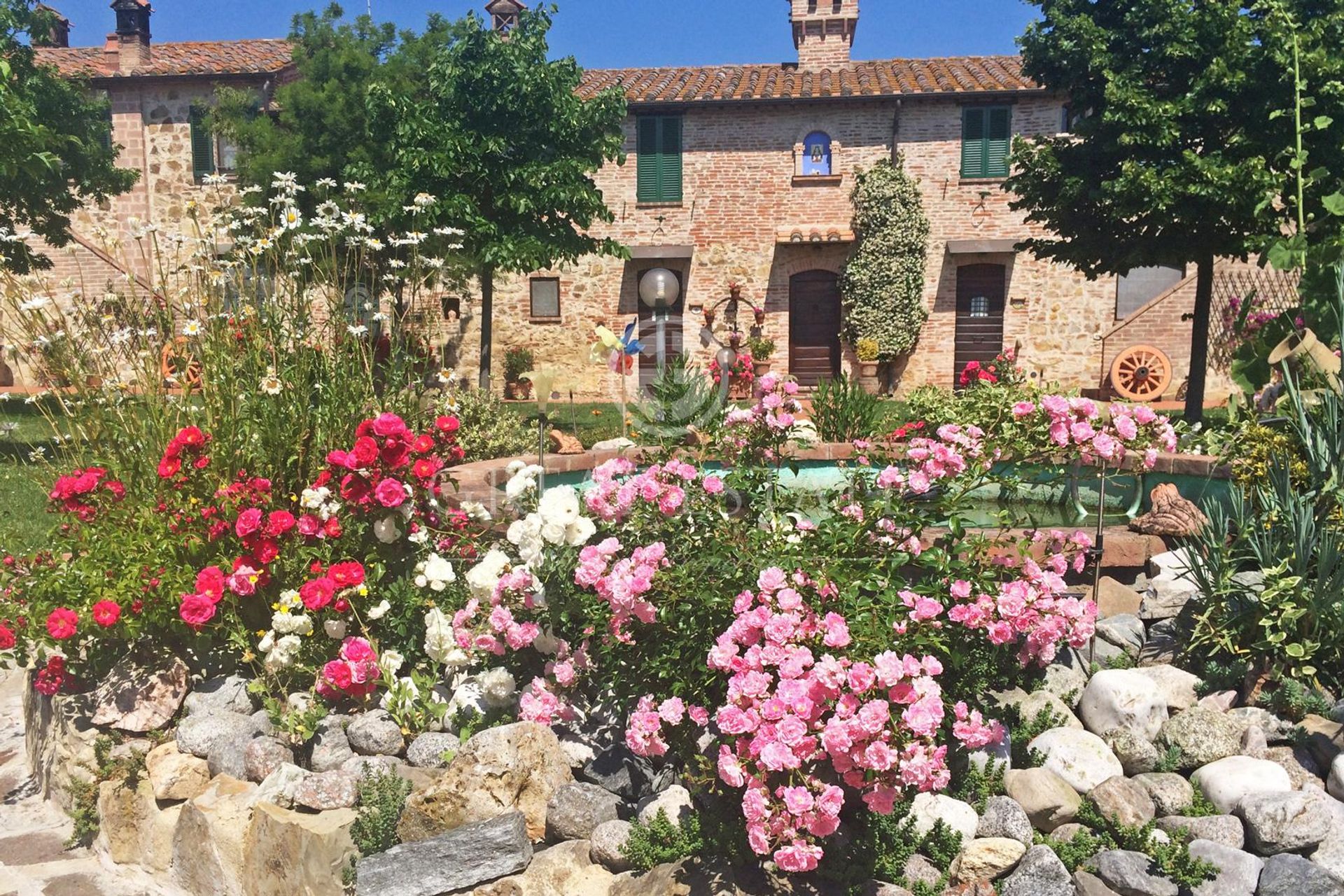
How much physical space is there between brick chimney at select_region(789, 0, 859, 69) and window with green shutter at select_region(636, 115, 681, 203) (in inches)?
110

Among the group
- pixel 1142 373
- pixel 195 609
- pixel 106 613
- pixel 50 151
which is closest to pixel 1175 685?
pixel 195 609

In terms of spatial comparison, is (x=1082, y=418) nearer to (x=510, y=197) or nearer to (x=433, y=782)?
(x=433, y=782)

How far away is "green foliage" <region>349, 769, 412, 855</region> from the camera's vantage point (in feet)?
9.11

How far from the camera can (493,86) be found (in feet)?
36.9

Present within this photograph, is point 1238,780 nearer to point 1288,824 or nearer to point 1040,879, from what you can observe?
point 1288,824

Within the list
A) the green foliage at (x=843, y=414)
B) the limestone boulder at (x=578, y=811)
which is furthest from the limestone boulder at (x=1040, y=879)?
the green foliage at (x=843, y=414)

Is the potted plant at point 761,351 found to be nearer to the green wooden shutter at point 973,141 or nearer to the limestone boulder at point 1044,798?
the green wooden shutter at point 973,141

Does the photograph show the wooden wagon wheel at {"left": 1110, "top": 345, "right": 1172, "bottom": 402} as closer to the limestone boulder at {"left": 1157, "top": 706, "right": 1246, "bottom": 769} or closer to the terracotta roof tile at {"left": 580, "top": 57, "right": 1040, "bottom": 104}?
the terracotta roof tile at {"left": 580, "top": 57, "right": 1040, "bottom": 104}

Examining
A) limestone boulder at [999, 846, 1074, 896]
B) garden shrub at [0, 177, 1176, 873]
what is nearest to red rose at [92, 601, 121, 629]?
garden shrub at [0, 177, 1176, 873]

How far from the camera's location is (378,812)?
111 inches

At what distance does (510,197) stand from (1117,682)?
956cm

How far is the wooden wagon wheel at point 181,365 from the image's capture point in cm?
398

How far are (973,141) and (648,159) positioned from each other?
17.7 feet

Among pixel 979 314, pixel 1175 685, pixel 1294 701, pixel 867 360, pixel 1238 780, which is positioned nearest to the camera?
pixel 1238 780
